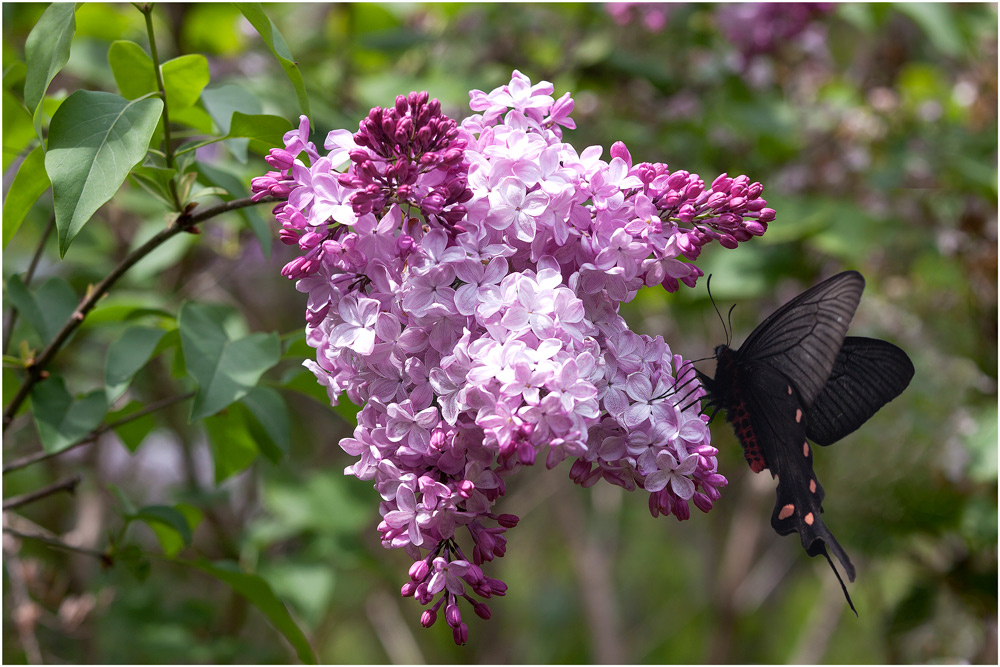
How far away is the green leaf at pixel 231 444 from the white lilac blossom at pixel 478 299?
0.53m

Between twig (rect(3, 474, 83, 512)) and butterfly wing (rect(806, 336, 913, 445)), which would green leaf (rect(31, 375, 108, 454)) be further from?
butterfly wing (rect(806, 336, 913, 445))

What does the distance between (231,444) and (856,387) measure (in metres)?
0.98

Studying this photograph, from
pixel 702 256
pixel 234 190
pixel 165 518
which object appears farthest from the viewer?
pixel 702 256

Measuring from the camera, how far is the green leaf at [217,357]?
40.6 inches

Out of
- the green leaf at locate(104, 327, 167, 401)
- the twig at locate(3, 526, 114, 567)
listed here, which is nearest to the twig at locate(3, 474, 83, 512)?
the twig at locate(3, 526, 114, 567)

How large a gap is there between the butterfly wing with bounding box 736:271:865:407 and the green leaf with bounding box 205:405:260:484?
83 cm

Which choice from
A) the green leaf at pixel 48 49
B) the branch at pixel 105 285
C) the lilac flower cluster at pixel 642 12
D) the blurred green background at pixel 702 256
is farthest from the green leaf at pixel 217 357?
the lilac flower cluster at pixel 642 12

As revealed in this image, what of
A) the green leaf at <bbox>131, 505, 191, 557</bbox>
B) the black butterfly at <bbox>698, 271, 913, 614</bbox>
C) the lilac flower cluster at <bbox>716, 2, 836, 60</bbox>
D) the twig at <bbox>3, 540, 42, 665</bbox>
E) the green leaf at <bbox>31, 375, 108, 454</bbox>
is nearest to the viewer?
the black butterfly at <bbox>698, 271, 913, 614</bbox>

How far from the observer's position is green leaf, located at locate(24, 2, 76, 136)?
0.94 meters

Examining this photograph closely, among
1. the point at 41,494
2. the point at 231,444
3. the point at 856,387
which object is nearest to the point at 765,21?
the point at 856,387

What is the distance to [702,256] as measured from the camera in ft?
7.92

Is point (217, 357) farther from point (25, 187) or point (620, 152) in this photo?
point (620, 152)

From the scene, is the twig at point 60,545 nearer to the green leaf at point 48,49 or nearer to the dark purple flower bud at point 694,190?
the green leaf at point 48,49

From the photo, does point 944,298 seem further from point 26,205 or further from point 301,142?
point 26,205
